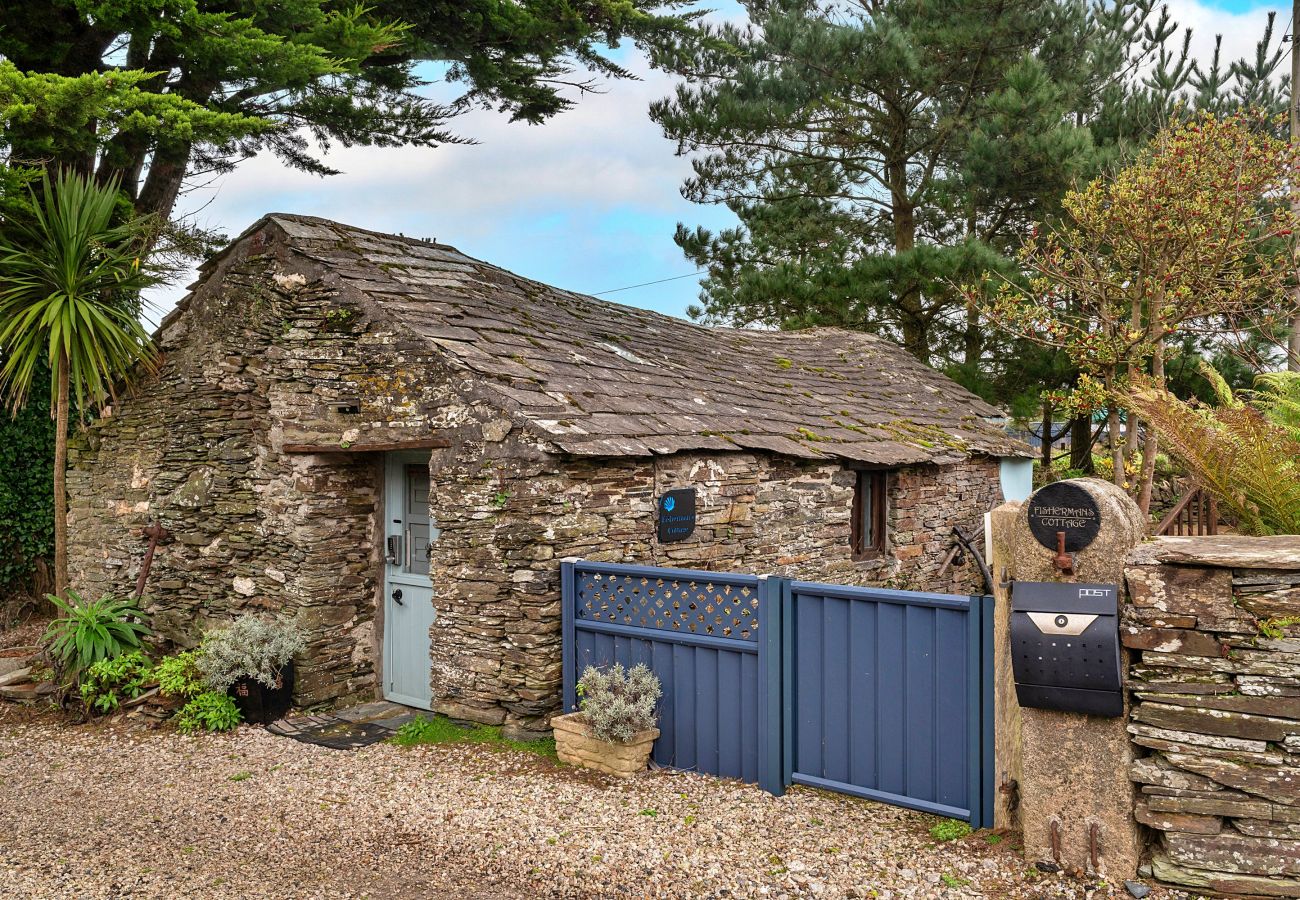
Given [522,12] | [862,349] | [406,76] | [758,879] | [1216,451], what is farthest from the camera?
[862,349]

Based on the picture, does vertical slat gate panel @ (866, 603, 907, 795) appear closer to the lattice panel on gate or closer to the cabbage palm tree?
the lattice panel on gate

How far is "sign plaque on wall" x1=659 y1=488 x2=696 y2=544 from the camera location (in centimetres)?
686

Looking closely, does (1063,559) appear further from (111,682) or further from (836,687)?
(111,682)

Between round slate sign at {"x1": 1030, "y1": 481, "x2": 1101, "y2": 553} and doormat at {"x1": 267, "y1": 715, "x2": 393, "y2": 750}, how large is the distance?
15.9 feet

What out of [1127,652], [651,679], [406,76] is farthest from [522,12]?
[1127,652]

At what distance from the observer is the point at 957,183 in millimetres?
16266

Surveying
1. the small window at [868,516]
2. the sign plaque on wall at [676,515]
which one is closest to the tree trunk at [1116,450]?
the small window at [868,516]

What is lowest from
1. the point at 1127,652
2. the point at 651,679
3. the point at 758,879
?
the point at 758,879

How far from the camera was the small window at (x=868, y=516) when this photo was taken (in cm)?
1022

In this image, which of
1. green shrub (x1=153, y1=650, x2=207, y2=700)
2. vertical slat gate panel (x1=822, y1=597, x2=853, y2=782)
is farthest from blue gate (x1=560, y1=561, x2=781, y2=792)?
green shrub (x1=153, y1=650, x2=207, y2=700)

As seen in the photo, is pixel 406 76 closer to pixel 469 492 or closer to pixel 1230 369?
pixel 469 492

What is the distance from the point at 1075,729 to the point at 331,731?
5.21 metres

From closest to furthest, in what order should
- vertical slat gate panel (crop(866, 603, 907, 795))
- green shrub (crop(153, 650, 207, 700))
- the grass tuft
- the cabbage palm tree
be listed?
vertical slat gate panel (crop(866, 603, 907, 795)), the grass tuft, green shrub (crop(153, 650, 207, 700)), the cabbage palm tree

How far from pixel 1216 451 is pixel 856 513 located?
15.8 ft
